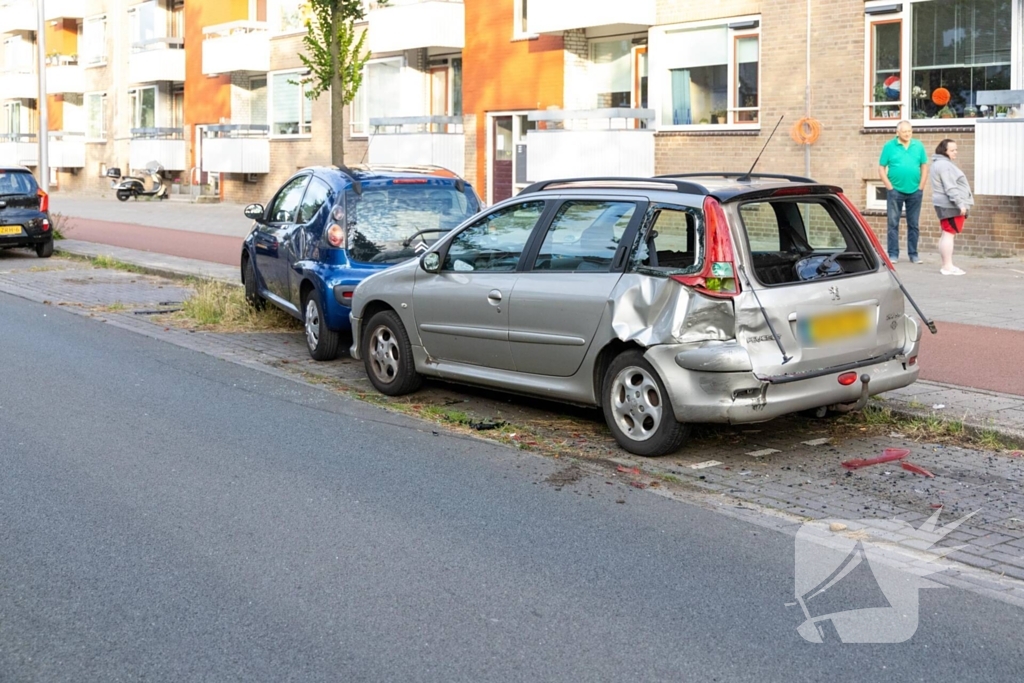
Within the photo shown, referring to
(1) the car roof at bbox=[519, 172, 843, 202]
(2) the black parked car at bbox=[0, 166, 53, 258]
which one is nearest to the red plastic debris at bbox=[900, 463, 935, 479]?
(1) the car roof at bbox=[519, 172, 843, 202]

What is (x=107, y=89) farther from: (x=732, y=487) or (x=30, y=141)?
(x=732, y=487)

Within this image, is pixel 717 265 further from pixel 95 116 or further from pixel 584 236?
pixel 95 116

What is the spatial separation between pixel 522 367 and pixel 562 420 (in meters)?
0.54

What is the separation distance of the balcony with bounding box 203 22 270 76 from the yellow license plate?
111ft

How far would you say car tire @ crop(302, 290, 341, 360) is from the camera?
1112 centimetres

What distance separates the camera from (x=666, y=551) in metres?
5.89

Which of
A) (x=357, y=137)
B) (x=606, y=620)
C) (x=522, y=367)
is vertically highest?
(x=357, y=137)

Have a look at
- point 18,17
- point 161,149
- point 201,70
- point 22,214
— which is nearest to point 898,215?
point 22,214

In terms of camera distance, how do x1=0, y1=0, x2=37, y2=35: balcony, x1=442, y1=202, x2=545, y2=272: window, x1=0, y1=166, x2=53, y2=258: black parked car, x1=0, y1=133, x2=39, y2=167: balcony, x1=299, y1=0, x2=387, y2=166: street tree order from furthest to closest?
x1=0, y1=0, x2=37, y2=35: balcony, x1=0, y1=133, x2=39, y2=167: balcony, x1=0, y1=166, x2=53, y2=258: black parked car, x1=299, y1=0, x2=387, y2=166: street tree, x1=442, y1=202, x2=545, y2=272: window

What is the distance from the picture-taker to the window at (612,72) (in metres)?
26.9

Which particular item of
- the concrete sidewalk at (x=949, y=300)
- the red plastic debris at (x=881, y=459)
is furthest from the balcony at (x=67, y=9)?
the red plastic debris at (x=881, y=459)

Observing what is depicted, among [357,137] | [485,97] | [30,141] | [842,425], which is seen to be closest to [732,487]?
[842,425]

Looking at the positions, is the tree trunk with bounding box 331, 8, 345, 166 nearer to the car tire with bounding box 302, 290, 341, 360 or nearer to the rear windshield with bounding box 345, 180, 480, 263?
the rear windshield with bounding box 345, 180, 480, 263

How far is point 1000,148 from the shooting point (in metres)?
18.8
